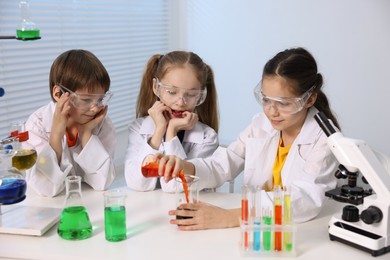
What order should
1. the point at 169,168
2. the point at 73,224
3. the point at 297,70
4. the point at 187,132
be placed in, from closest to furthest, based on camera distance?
the point at 73,224, the point at 169,168, the point at 297,70, the point at 187,132

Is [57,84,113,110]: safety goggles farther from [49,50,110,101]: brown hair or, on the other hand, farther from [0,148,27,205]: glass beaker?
[0,148,27,205]: glass beaker

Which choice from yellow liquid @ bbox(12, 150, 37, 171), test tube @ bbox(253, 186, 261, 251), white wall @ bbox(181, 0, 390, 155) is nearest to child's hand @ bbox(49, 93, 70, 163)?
yellow liquid @ bbox(12, 150, 37, 171)

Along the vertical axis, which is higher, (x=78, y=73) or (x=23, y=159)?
(x=78, y=73)

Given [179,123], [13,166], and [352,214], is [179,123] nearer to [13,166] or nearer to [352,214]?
[13,166]

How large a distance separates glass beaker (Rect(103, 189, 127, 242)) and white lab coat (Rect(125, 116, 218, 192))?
0.43 m

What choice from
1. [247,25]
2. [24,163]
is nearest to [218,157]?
[24,163]

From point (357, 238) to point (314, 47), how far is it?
107 inches

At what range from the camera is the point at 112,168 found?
1.97 metres

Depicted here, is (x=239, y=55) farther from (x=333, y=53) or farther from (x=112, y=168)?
(x=112, y=168)

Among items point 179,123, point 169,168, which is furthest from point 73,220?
point 179,123

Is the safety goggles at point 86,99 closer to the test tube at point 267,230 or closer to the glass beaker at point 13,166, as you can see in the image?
the glass beaker at point 13,166

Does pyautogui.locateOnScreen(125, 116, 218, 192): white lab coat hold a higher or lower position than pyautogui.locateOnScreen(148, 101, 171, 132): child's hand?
lower

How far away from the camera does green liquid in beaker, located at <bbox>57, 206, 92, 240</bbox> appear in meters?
1.42

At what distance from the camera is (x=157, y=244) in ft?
4.55
